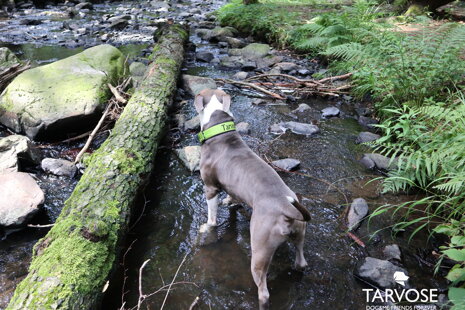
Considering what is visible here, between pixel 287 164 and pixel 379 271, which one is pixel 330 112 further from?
pixel 379 271

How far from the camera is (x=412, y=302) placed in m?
3.04

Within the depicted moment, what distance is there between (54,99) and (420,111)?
5521 millimetres

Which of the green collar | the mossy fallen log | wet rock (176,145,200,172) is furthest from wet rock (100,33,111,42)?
the green collar

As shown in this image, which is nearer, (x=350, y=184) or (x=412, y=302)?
(x=412, y=302)

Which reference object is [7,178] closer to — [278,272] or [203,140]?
[203,140]

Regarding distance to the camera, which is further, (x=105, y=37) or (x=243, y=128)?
(x=105, y=37)

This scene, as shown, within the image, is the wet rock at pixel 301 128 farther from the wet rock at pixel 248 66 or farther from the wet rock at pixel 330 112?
the wet rock at pixel 248 66

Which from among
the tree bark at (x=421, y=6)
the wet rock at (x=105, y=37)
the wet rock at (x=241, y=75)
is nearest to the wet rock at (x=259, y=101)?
the wet rock at (x=241, y=75)

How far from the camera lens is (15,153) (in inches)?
184

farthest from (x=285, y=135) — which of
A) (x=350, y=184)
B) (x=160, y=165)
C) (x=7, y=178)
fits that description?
(x=7, y=178)

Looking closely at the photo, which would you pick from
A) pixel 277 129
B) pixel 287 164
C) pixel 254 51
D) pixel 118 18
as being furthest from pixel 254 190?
pixel 118 18

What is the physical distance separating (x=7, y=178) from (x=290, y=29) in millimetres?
8996

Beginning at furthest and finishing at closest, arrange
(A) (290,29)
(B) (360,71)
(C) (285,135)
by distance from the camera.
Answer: (A) (290,29)
(B) (360,71)
(C) (285,135)

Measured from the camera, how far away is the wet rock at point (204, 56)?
369 inches
